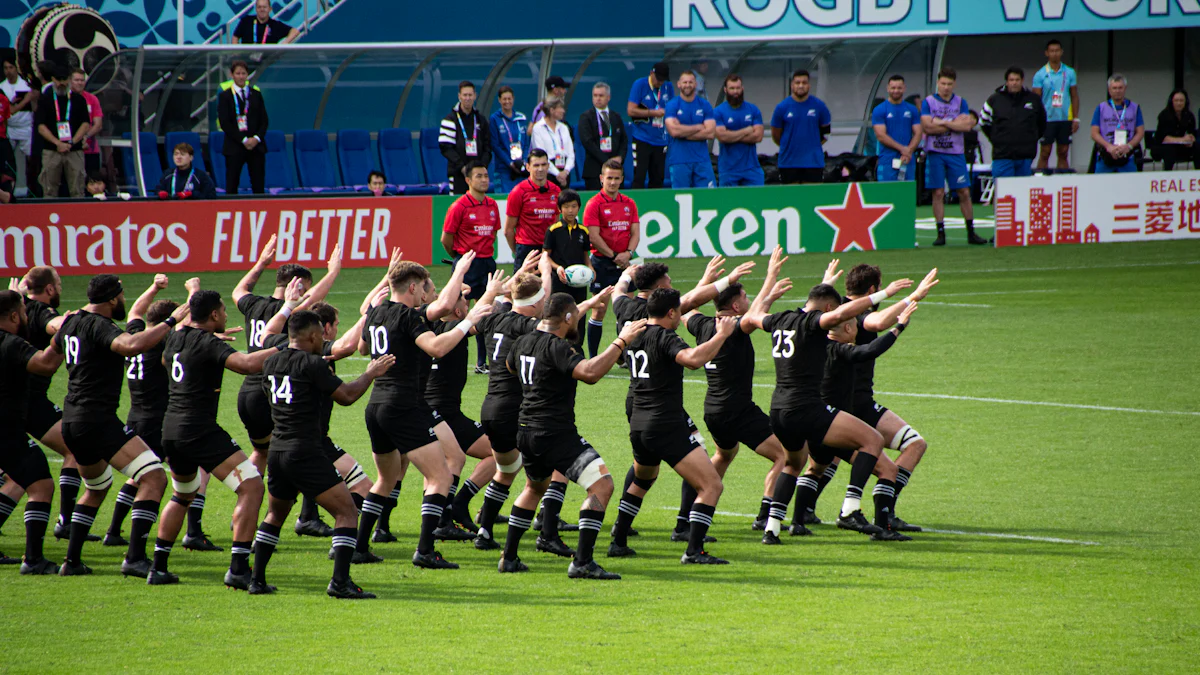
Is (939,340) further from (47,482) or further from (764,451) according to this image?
(47,482)

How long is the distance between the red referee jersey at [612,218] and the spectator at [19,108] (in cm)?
1284

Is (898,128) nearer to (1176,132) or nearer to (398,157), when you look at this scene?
(1176,132)

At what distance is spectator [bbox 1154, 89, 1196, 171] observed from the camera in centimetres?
2856

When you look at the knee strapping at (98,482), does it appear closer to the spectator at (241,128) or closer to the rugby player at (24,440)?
the rugby player at (24,440)

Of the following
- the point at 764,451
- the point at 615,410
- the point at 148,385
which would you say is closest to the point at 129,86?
the point at 615,410

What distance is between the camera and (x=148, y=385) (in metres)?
9.94

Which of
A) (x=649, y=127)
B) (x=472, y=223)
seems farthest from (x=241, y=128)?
(x=472, y=223)

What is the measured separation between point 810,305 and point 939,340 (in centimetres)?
882

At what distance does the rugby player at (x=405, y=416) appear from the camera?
31.0 feet

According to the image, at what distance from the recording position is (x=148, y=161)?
25438 millimetres

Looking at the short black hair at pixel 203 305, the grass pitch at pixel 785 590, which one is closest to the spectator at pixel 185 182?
the grass pitch at pixel 785 590

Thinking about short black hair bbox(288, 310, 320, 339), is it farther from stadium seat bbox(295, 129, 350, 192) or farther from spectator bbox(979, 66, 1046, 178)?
spectator bbox(979, 66, 1046, 178)

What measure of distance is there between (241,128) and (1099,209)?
15.5 metres

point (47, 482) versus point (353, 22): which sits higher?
point (353, 22)
